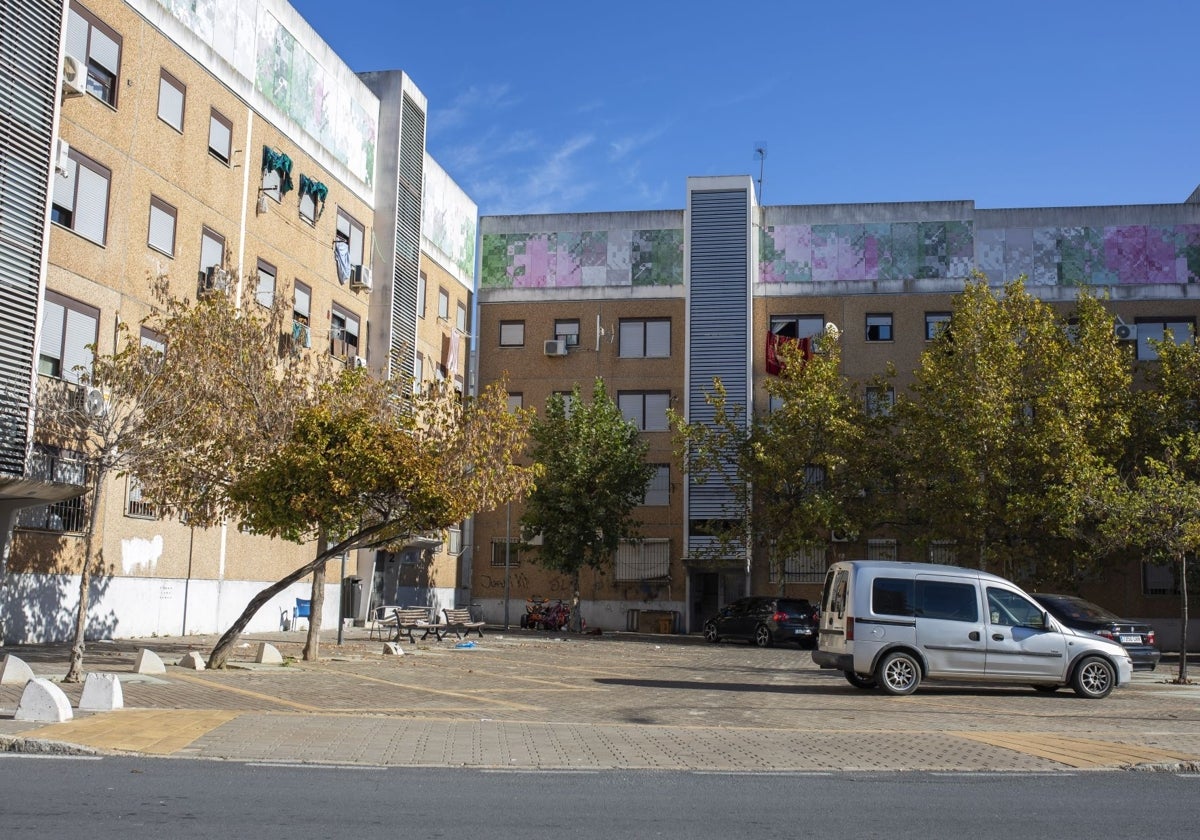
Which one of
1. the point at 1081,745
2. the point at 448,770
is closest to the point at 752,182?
the point at 1081,745

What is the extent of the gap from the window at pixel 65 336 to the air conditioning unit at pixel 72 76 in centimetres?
406

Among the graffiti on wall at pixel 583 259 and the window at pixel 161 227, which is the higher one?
the graffiti on wall at pixel 583 259

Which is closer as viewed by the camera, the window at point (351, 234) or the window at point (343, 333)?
the window at point (343, 333)

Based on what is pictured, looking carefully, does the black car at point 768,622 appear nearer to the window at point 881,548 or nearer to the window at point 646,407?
the window at point 881,548

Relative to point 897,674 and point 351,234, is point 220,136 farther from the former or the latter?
point 897,674

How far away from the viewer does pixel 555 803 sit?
355 inches

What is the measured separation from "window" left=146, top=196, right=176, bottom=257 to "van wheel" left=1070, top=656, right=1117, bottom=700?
2136 centimetres

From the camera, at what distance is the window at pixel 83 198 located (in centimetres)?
2441

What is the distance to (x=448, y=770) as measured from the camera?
35.0 feet

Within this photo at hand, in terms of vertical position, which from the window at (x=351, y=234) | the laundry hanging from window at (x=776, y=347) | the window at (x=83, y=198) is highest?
the window at (x=351, y=234)

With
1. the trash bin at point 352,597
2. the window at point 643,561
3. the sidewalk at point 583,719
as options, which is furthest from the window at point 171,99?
the window at point 643,561

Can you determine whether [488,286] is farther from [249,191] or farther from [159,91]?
[159,91]

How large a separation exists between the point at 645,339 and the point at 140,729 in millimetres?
36742

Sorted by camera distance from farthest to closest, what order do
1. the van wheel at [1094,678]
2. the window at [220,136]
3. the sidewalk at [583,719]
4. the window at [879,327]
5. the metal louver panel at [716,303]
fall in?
the metal louver panel at [716,303] → the window at [879,327] → the window at [220,136] → the van wheel at [1094,678] → the sidewalk at [583,719]
